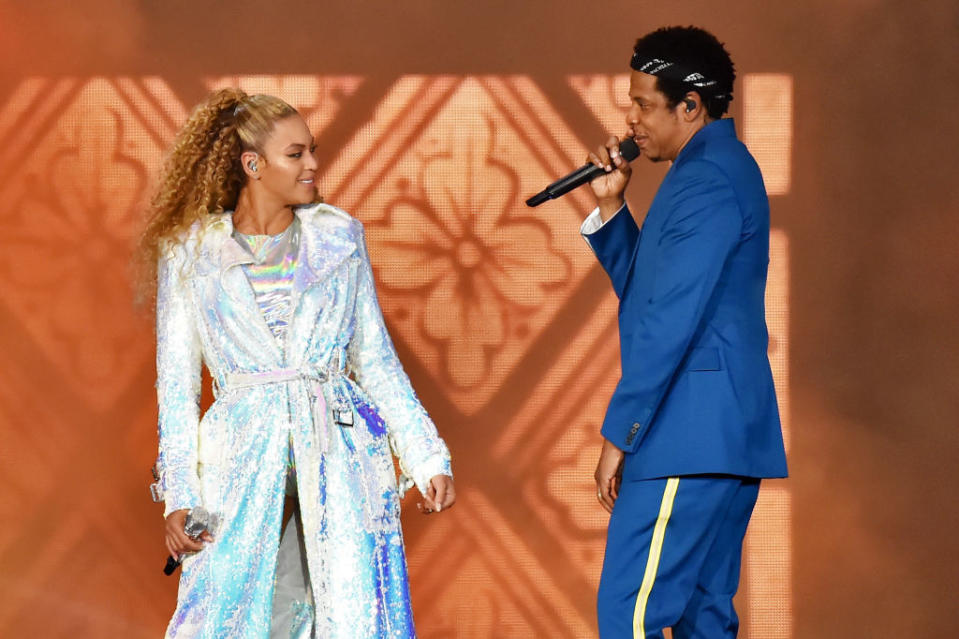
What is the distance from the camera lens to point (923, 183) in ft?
11.5

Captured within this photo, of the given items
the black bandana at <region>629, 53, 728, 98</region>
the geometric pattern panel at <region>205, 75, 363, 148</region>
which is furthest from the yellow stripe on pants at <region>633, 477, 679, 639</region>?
the geometric pattern panel at <region>205, 75, 363, 148</region>

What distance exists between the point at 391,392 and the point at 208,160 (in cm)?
62

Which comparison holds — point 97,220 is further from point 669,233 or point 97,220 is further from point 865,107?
point 865,107

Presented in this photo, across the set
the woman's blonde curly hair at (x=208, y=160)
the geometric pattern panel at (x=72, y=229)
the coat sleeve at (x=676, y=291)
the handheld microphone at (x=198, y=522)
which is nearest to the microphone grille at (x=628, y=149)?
the coat sleeve at (x=676, y=291)

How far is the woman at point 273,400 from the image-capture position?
2.36 m

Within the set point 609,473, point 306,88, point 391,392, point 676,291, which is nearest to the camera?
point 676,291

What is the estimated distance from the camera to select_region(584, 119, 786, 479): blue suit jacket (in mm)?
2254

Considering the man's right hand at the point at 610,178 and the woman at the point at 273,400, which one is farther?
the man's right hand at the point at 610,178

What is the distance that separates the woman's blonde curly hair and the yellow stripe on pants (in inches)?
42.8

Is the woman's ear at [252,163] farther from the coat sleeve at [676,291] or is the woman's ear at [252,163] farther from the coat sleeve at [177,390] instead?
the coat sleeve at [676,291]

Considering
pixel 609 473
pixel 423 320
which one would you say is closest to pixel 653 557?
pixel 609 473

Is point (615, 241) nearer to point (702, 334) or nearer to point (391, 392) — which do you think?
point (702, 334)

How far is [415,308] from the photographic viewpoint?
11.6 feet

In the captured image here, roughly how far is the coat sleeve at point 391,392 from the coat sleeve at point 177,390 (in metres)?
0.33
